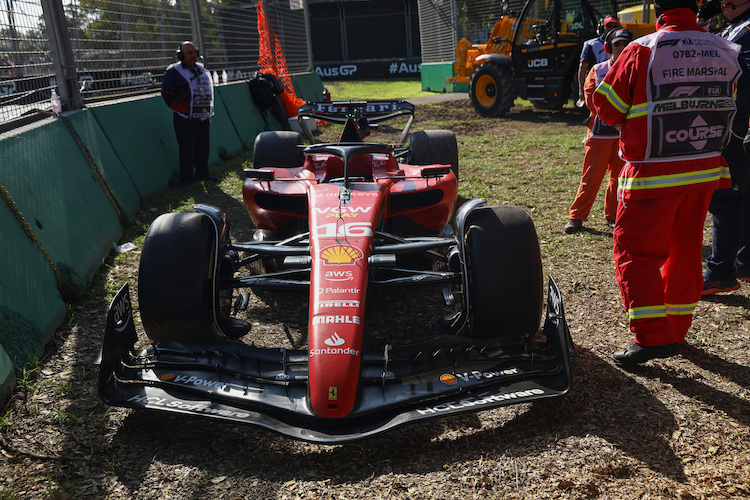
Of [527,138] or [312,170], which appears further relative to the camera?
[527,138]

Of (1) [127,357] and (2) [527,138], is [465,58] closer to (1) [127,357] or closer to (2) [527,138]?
(2) [527,138]

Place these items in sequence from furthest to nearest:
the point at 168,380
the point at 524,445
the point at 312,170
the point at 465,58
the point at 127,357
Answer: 1. the point at 465,58
2. the point at 312,170
3. the point at 127,357
4. the point at 168,380
5. the point at 524,445

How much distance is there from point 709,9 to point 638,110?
1.25m

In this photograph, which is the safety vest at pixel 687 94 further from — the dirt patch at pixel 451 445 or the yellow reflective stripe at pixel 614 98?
the dirt patch at pixel 451 445

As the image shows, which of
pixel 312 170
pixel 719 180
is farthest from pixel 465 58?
pixel 719 180

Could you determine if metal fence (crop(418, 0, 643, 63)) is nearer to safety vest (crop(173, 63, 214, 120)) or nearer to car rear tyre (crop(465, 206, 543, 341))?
safety vest (crop(173, 63, 214, 120))

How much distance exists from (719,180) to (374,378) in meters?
2.13

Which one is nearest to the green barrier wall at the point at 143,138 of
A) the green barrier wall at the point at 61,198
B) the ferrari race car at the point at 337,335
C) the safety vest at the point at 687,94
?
the green barrier wall at the point at 61,198

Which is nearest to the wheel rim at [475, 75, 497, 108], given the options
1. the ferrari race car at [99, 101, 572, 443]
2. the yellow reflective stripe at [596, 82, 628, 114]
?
the ferrari race car at [99, 101, 572, 443]

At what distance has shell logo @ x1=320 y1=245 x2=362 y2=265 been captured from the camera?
3.16 meters

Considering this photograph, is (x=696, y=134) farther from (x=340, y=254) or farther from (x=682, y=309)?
(x=340, y=254)

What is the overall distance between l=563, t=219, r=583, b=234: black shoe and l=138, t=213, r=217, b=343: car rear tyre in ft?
12.0

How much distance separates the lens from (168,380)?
2.86 meters

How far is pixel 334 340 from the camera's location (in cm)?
278
